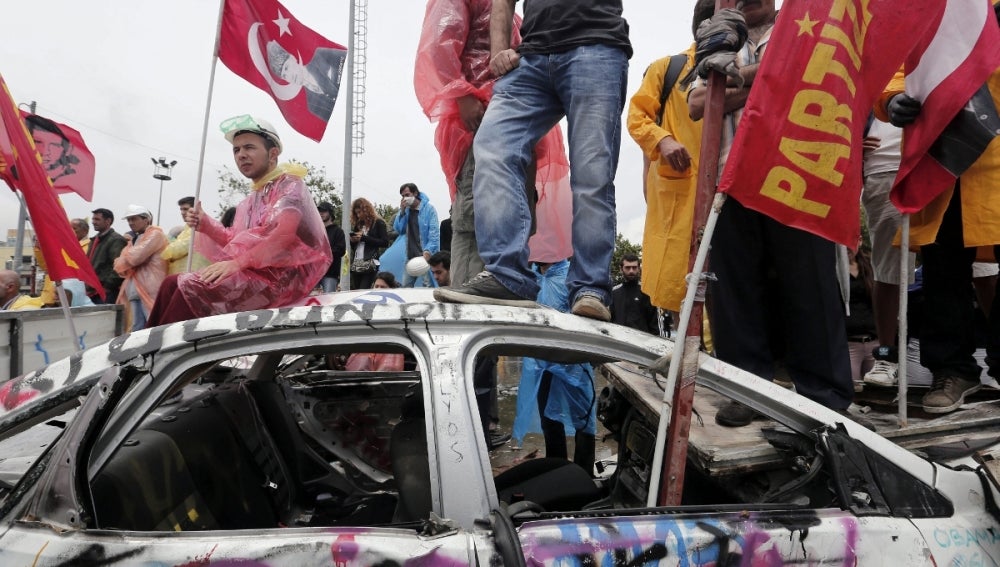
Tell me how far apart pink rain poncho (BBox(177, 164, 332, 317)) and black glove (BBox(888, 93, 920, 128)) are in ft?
9.08

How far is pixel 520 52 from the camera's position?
274 centimetres

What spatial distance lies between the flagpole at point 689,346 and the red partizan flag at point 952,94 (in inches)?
47.4

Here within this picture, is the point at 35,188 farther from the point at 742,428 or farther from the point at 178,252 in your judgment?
the point at 742,428

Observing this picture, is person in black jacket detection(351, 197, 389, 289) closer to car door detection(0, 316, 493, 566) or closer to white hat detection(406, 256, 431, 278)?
white hat detection(406, 256, 431, 278)

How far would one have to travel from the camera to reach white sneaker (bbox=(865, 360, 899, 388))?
2.95 metres

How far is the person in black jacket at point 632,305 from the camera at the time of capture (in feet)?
22.9

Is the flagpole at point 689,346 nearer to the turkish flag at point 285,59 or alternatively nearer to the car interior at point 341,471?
the car interior at point 341,471

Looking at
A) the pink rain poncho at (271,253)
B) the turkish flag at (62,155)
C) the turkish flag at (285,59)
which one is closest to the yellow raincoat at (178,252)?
the turkish flag at (62,155)

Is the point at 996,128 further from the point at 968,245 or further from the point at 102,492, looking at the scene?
the point at 102,492

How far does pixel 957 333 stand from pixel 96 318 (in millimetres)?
6055

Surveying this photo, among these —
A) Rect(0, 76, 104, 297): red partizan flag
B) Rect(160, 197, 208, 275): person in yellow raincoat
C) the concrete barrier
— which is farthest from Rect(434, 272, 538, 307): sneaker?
Rect(160, 197, 208, 275): person in yellow raincoat

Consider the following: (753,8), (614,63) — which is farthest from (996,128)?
(614,63)

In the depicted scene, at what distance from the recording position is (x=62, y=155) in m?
6.20

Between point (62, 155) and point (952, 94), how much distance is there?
283 inches
